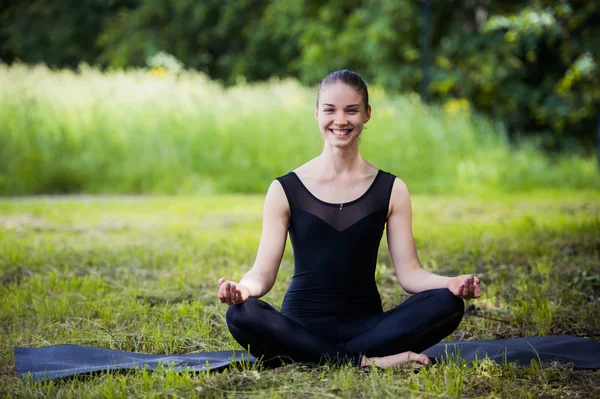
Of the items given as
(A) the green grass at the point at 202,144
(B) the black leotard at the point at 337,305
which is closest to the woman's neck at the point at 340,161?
(B) the black leotard at the point at 337,305

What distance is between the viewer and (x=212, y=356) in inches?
122

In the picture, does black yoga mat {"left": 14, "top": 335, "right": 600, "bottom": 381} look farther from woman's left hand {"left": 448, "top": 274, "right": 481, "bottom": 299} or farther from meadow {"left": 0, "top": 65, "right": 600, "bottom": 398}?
woman's left hand {"left": 448, "top": 274, "right": 481, "bottom": 299}

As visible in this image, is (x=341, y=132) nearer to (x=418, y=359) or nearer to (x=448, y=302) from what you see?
(x=448, y=302)

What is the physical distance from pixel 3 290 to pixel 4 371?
1.50 meters

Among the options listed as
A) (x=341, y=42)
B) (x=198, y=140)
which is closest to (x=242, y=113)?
(x=198, y=140)

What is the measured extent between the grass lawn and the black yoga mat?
0.06 m

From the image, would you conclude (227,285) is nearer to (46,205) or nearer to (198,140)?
(46,205)

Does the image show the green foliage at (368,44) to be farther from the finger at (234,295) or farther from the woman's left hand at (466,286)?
the finger at (234,295)

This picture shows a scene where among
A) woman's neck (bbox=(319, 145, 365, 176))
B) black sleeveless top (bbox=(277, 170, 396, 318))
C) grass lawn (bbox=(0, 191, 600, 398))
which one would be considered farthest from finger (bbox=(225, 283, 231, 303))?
woman's neck (bbox=(319, 145, 365, 176))

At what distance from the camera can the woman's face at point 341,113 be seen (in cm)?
301

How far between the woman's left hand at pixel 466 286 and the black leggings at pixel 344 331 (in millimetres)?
72

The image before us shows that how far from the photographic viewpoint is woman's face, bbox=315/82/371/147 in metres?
3.01

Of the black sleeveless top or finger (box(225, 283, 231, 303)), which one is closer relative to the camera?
finger (box(225, 283, 231, 303))

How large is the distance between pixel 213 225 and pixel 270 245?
13.6 ft
